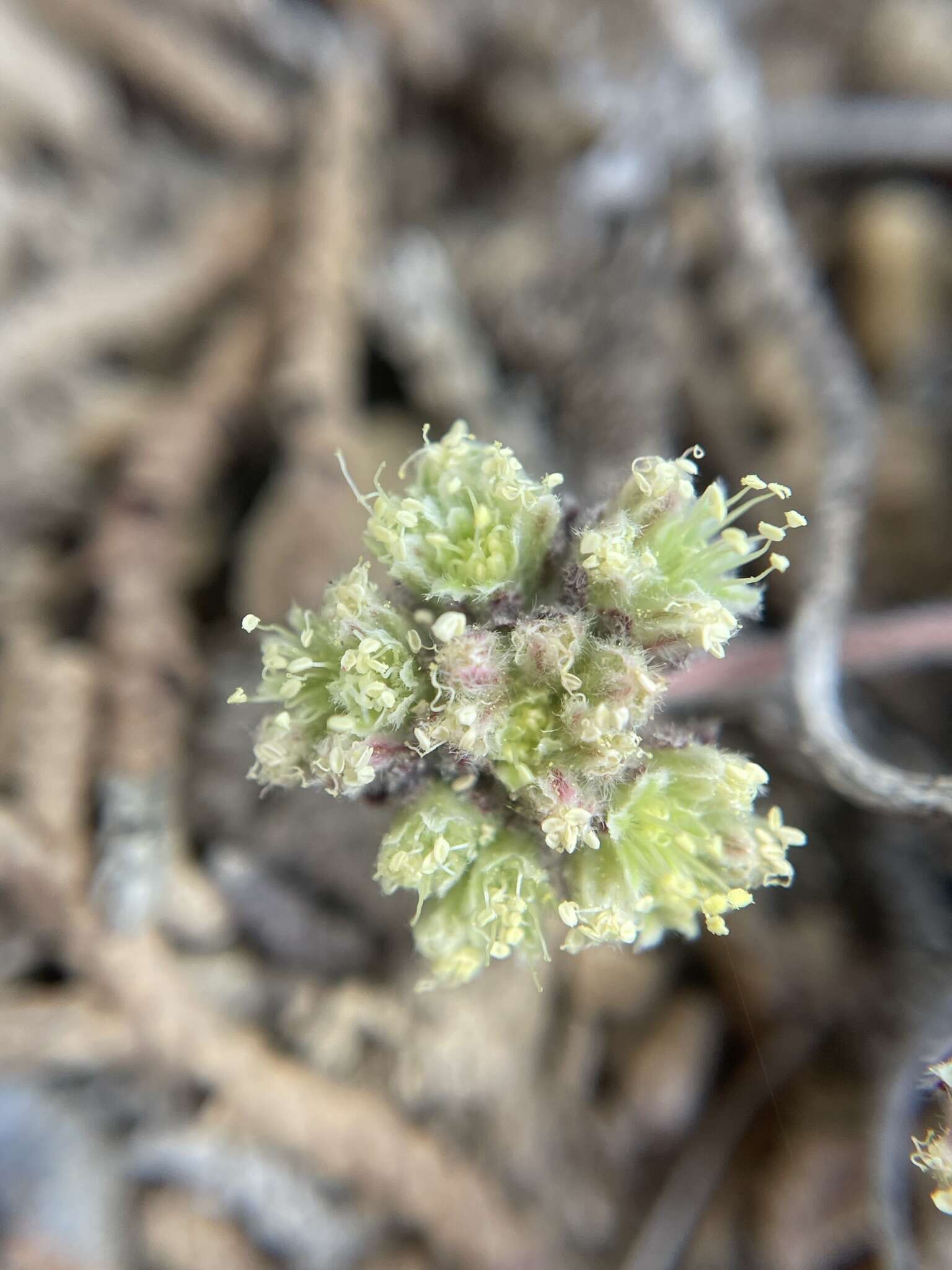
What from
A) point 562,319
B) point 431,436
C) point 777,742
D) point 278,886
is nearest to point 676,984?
point 777,742

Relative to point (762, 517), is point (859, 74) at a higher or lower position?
higher

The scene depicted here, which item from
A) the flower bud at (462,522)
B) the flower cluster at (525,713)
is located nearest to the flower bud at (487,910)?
the flower cluster at (525,713)

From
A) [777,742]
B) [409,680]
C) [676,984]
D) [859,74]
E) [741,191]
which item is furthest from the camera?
[859,74]

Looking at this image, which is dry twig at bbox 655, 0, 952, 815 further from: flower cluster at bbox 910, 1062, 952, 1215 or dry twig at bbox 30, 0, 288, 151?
dry twig at bbox 30, 0, 288, 151

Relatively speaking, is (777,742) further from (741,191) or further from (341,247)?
(341,247)

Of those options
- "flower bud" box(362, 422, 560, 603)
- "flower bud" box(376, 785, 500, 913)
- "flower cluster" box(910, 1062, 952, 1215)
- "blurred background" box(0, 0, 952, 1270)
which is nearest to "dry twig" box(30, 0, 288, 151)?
"blurred background" box(0, 0, 952, 1270)

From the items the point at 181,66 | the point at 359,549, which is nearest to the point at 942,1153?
the point at 359,549

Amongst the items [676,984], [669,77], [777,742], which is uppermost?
[669,77]

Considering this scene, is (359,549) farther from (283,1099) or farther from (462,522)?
(283,1099)
